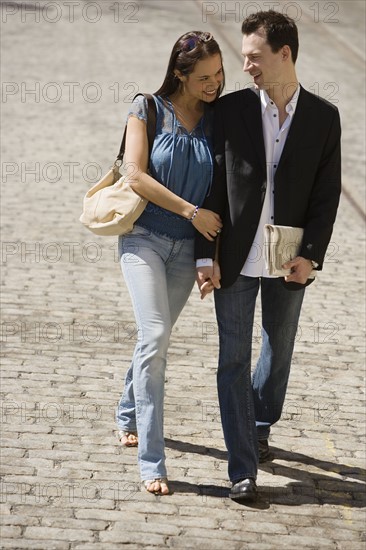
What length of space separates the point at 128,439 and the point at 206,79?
220 centimetres

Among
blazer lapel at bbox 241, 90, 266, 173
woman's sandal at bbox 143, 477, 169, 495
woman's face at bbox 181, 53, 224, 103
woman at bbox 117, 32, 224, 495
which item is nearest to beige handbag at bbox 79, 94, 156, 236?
woman at bbox 117, 32, 224, 495

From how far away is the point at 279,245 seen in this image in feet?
19.6

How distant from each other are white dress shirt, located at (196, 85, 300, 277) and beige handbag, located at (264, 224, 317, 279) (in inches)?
3.7

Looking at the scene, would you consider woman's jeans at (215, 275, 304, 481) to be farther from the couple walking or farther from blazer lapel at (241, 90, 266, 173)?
blazer lapel at (241, 90, 266, 173)

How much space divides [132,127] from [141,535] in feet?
6.64

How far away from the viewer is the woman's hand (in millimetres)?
5945

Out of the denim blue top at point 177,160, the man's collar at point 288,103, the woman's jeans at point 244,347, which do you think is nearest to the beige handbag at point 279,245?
the woman's jeans at point 244,347

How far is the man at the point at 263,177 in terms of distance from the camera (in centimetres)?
591

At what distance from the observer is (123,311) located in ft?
31.1

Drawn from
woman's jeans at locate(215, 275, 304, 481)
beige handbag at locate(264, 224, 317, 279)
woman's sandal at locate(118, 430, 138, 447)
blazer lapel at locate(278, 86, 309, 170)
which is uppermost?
blazer lapel at locate(278, 86, 309, 170)

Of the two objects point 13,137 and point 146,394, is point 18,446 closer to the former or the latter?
point 146,394

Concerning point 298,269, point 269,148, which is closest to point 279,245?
point 298,269

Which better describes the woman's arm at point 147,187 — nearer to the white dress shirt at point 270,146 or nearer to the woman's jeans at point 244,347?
the white dress shirt at point 270,146

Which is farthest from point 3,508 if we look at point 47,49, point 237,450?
point 47,49
